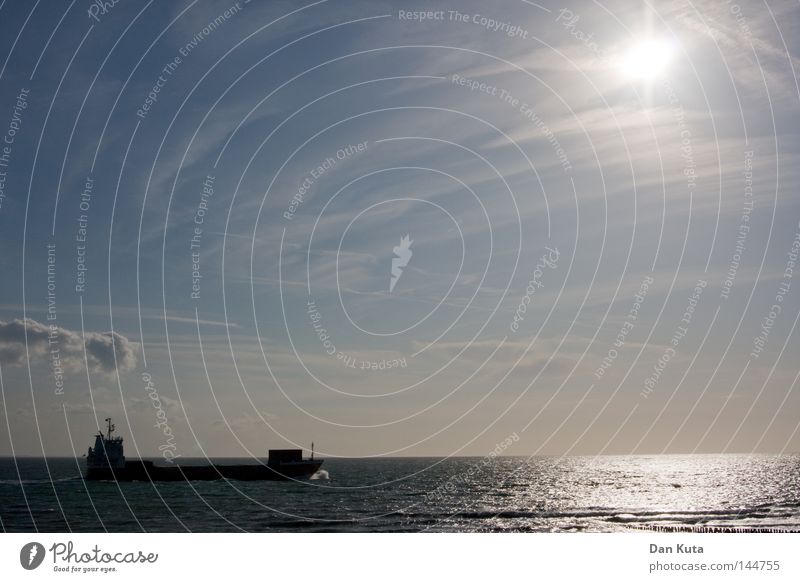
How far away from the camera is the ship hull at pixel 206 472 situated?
13250 centimetres

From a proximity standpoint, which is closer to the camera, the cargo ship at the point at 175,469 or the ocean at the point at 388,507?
the ocean at the point at 388,507

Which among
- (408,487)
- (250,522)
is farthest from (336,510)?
(408,487)

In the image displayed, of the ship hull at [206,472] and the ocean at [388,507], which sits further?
the ship hull at [206,472]

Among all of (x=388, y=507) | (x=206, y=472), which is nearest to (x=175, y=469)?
(x=206, y=472)

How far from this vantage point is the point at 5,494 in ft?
376

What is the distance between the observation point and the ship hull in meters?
132

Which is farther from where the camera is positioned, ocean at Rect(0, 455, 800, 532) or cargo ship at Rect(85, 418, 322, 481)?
cargo ship at Rect(85, 418, 322, 481)

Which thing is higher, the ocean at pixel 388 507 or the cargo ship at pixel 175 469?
the cargo ship at pixel 175 469

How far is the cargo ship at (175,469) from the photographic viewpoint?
5079 inches

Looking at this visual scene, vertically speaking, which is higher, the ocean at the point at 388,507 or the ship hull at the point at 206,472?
the ship hull at the point at 206,472

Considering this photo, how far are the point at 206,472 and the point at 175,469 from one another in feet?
18.6

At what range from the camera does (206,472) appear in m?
142

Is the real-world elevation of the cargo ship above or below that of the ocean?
above
